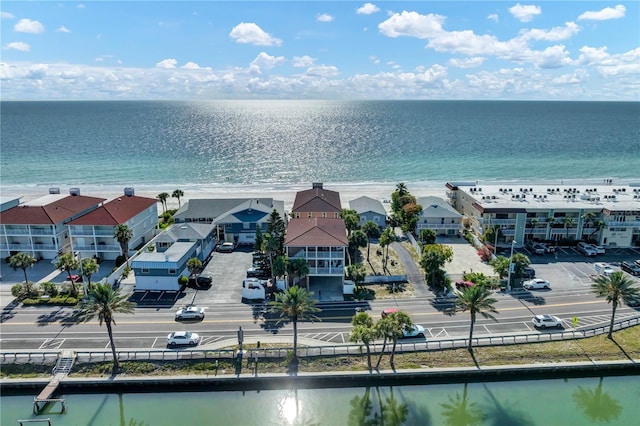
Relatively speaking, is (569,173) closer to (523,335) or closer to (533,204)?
(533,204)

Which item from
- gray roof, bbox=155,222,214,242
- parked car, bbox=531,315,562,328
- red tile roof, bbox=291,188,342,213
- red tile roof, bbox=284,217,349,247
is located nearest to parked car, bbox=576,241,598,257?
parked car, bbox=531,315,562,328

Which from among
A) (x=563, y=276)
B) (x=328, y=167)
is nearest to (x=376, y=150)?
(x=328, y=167)

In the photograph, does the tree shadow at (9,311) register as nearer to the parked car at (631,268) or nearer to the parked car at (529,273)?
the parked car at (529,273)

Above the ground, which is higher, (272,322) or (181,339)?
(181,339)

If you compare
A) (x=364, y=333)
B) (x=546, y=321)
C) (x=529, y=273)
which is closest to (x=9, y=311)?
(x=364, y=333)

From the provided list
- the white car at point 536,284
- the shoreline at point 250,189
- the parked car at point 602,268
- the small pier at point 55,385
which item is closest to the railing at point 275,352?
the small pier at point 55,385

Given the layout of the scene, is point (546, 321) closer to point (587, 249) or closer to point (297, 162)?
point (587, 249)
